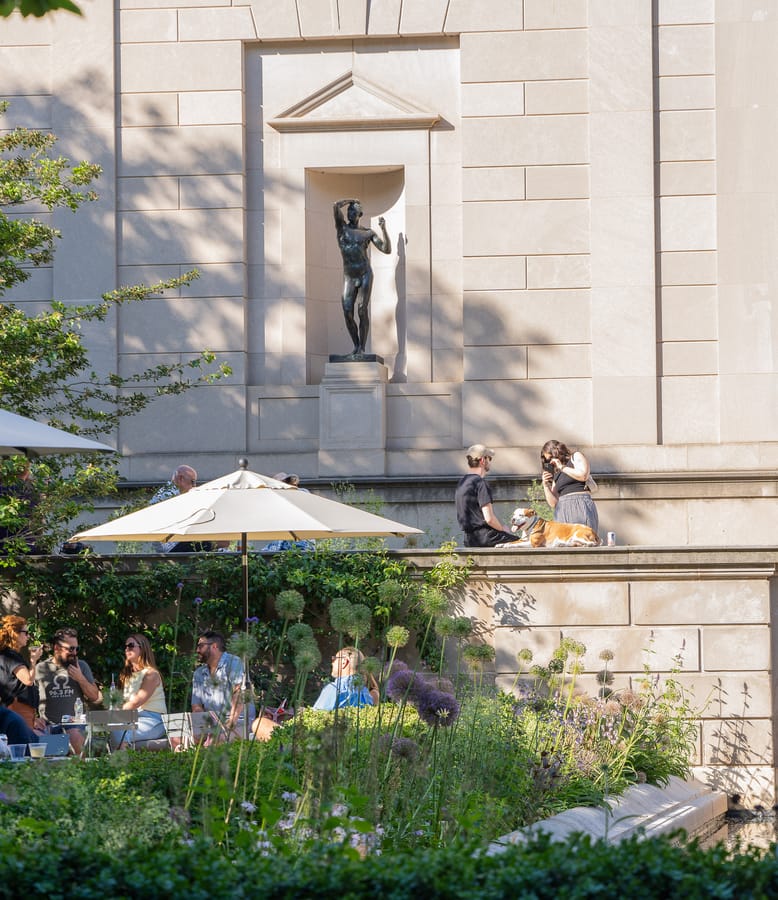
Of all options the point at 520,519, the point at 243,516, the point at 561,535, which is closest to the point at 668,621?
the point at 561,535

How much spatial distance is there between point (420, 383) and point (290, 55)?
4625 millimetres

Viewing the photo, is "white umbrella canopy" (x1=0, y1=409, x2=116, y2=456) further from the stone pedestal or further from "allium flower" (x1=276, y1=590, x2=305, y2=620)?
the stone pedestal

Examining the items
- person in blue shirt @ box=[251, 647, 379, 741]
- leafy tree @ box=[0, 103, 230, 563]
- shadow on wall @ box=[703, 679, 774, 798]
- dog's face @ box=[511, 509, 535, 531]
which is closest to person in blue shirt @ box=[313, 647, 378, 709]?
person in blue shirt @ box=[251, 647, 379, 741]

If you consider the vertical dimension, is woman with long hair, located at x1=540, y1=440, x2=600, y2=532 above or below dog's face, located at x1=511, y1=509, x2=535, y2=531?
above

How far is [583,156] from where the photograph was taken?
18844 millimetres

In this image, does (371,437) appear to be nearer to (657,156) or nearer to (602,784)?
(657,156)

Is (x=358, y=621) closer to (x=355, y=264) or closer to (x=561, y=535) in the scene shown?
(x=561, y=535)

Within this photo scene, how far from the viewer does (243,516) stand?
1103cm

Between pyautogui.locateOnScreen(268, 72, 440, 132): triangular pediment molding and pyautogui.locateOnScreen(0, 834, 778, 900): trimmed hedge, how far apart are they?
48.8ft

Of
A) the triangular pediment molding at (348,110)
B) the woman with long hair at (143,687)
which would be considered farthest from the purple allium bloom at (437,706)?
the triangular pediment molding at (348,110)

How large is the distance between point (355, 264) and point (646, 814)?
387 inches

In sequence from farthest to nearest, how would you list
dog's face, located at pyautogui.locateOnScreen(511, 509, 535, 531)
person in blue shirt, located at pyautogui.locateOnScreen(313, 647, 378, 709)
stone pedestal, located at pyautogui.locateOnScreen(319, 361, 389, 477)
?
stone pedestal, located at pyautogui.locateOnScreen(319, 361, 389, 477)
dog's face, located at pyautogui.locateOnScreen(511, 509, 535, 531)
person in blue shirt, located at pyautogui.locateOnScreen(313, 647, 378, 709)

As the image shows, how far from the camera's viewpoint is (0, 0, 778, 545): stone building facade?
18406 millimetres

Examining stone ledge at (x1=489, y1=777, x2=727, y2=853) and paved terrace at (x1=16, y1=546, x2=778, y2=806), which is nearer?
stone ledge at (x1=489, y1=777, x2=727, y2=853)
